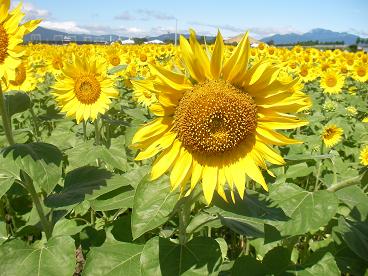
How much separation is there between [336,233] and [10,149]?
1875 mm

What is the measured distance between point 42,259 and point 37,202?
1.21 ft

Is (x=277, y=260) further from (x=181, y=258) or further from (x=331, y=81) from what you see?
(x=331, y=81)

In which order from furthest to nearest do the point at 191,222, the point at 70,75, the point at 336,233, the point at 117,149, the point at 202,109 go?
the point at 70,75 → the point at 117,149 → the point at 336,233 → the point at 191,222 → the point at 202,109

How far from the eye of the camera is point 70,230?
8.81ft

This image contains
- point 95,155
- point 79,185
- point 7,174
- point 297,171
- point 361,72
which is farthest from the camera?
point 361,72

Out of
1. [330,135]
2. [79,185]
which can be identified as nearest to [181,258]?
[79,185]

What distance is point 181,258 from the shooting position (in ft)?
6.64

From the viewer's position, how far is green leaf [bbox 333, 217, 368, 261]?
2.29 metres

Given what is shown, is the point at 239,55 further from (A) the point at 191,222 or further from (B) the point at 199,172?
(A) the point at 191,222

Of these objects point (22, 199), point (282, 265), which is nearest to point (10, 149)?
point (282, 265)

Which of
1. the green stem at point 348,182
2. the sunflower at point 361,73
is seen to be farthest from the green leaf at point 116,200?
the sunflower at point 361,73

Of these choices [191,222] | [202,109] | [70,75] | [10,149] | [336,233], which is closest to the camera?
[202,109]

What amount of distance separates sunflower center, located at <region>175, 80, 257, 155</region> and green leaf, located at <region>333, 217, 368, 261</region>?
35.7 inches

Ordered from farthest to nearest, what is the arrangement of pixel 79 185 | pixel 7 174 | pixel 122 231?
pixel 122 231
pixel 79 185
pixel 7 174
